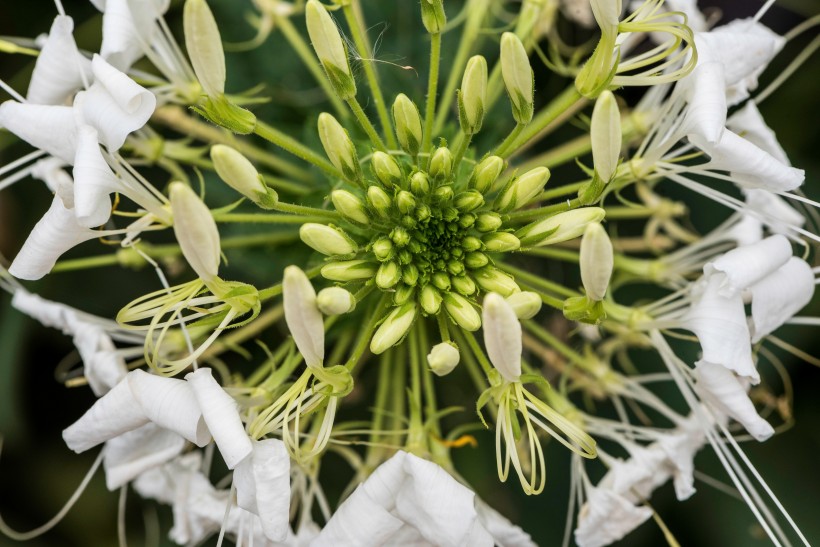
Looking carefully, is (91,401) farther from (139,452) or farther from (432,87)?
(432,87)

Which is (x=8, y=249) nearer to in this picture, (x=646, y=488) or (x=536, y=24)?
(x=536, y=24)

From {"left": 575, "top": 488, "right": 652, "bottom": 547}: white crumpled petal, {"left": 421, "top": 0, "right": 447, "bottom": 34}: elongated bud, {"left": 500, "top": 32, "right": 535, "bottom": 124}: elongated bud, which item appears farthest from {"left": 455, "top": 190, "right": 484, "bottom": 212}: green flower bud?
{"left": 575, "top": 488, "right": 652, "bottom": 547}: white crumpled petal

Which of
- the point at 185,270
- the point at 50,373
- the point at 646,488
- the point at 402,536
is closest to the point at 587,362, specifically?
the point at 646,488

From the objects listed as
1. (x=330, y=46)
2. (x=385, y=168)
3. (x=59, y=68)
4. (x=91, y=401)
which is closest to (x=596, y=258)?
(x=385, y=168)

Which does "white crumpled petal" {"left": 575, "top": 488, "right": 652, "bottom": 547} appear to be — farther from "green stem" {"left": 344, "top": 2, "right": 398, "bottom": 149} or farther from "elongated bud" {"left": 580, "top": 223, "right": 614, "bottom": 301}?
"green stem" {"left": 344, "top": 2, "right": 398, "bottom": 149}

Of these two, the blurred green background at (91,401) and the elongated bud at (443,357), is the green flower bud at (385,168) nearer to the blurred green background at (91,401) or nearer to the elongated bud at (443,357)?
the elongated bud at (443,357)
